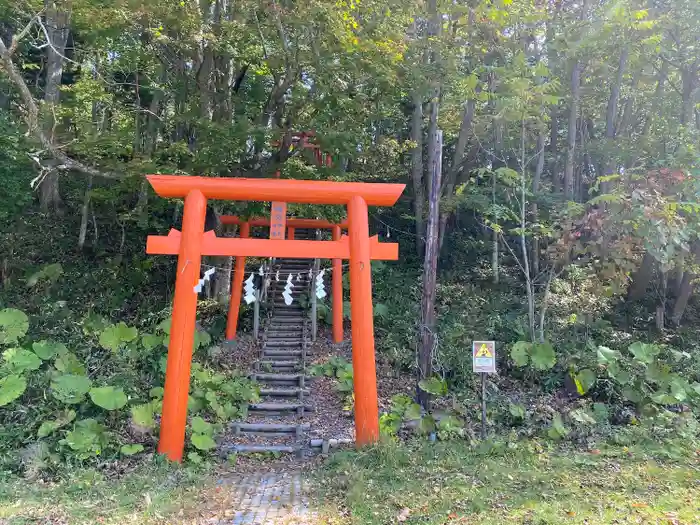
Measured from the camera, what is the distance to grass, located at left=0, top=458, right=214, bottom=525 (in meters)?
4.73

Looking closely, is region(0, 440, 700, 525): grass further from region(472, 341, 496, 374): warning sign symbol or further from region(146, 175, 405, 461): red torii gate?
region(472, 341, 496, 374): warning sign symbol

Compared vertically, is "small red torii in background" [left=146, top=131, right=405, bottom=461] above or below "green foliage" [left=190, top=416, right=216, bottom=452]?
above

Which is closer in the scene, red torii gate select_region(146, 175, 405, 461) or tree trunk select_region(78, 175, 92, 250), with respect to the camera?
red torii gate select_region(146, 175, 405, 461)

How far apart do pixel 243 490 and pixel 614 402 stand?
6095mm

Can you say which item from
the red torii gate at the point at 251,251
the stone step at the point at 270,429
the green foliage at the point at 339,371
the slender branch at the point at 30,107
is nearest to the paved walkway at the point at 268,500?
the red torii gate at the point at 251,251

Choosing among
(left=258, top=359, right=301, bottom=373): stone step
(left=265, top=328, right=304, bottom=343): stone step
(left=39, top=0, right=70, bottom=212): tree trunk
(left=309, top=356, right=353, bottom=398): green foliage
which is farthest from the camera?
(left=265, top=328, right=304, bottom=343): stone step

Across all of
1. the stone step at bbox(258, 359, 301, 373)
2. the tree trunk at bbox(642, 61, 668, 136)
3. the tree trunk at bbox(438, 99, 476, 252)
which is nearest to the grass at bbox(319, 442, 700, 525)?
the stone step at bbox(258, 359, 301, 373)

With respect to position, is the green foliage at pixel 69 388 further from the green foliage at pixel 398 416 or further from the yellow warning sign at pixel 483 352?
the yellow warning sign at pixel 483 352

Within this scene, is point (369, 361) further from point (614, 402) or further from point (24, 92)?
point (24, 92)

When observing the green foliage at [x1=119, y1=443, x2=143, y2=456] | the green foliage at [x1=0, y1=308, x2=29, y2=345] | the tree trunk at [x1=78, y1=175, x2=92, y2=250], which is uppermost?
the tree trunk at [x1=78, y1=175, x2=92, y2=250]

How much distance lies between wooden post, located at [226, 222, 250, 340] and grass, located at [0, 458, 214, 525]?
524 centimetres

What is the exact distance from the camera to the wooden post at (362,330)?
6891 millimetres

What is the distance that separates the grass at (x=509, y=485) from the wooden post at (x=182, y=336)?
2066mm

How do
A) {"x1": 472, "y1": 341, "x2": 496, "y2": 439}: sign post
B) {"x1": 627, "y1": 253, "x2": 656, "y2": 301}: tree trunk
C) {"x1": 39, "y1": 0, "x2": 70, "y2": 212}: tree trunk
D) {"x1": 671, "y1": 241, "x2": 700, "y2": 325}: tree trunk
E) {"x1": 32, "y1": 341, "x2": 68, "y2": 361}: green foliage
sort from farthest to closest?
{"x1": 627, "y1": 253, "x2": 656, "y2": 301}: tree trunk, {"x1": 671, "y1": 241, "x2": 700, "y2": 325}: tree trunk, {"x1": 39, "y1": 0, "x2": 70, "y2": 212}: tree trunk, {"x1": 32, "y1": 341, "x2": 68, "y2": 361}: green foliage, {"x1": 472, "y1": 341, "x2": 496, "y2": 439}: sign post
